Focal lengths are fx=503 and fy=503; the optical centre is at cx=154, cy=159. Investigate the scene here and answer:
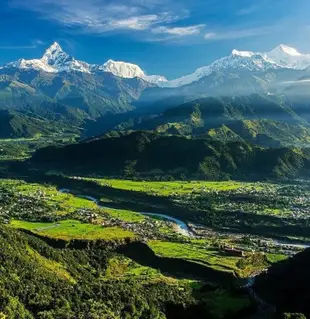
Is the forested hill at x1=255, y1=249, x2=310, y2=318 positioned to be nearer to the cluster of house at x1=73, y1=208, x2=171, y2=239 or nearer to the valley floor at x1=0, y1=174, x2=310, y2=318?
the valley floor at x1=0, y1=174, x2=310, y2=318

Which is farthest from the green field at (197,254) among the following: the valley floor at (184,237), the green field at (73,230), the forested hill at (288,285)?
the green field at (73,230)

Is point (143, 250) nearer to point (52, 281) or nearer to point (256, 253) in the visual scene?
point (256, 253)

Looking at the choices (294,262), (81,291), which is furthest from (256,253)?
(81,291)

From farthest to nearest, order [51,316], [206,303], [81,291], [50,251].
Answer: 1. [50,251]
2. [206,303]
3. [81,291]
4. [51,316]

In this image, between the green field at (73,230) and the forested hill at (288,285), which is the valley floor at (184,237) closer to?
the green field at (73,230)

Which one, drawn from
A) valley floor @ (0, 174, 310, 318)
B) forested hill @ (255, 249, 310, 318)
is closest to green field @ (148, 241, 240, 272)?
valley floor @ (0, 174, 310, 318)

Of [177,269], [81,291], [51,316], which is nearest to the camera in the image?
[51,316]

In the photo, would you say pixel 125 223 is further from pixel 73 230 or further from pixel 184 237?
pixel 184 237

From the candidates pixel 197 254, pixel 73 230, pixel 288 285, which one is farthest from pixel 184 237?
pixel 288 285
